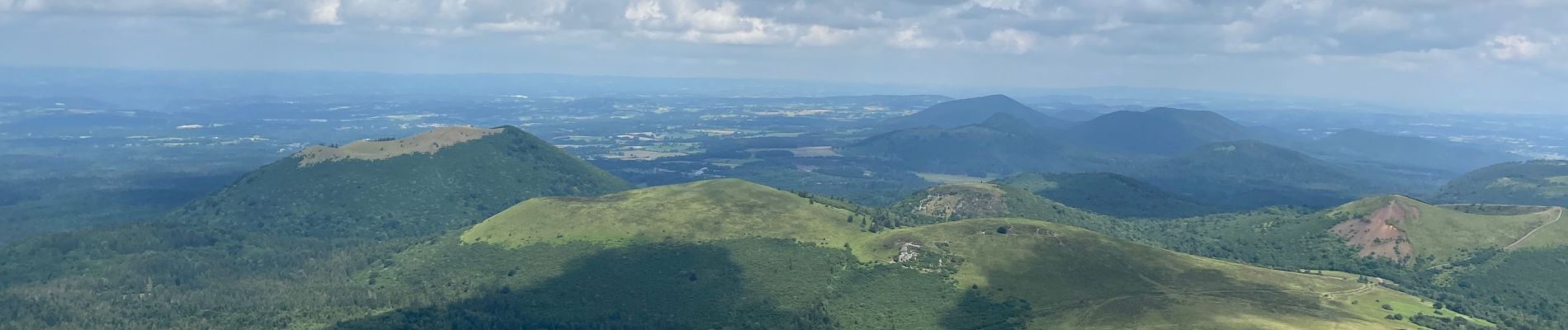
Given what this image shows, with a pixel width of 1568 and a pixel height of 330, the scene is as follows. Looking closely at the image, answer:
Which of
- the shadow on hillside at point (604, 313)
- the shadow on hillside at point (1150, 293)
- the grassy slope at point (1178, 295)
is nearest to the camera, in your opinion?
the grassy slope at point (1178, 295)

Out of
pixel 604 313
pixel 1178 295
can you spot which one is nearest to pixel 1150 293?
pixel 1178 295

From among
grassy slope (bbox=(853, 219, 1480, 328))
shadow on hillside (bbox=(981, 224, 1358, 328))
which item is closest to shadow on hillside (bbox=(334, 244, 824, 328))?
grassy slope (bbox=(853, 219, 1480, 328))

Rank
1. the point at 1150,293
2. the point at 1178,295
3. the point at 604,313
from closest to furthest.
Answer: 1. the point at 1178,295
2. the point at 1150,293
3. the point at 604,313

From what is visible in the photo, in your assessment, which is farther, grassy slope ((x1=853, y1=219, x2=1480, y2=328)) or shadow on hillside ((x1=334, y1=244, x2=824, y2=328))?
shadow on hillside ((x1=334, y1=244, x2=824, y2=328))

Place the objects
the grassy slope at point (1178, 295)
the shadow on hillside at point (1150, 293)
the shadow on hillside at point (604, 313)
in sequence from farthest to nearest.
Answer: the shadow on hillside at point (604, 313), the shadow on hillside at point (1150, 293), the grassy slope at point (1178, 295)

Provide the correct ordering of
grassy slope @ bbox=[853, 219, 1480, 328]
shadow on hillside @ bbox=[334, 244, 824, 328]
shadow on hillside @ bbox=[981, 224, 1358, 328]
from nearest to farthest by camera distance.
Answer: grassy slope @ bbox=[853, 219, 1480, 328] < shadow on hillside @ bbox=[981, 224, 1358, 328] < shadow on hillside @ bbox=[334, 244, 824, 328]

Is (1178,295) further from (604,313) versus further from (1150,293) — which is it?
(604,313)

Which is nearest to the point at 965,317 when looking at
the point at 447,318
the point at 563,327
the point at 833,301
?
the point at 833,301

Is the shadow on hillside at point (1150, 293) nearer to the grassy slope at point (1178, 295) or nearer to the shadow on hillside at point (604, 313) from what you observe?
the grassy slope at point (1178, 295)

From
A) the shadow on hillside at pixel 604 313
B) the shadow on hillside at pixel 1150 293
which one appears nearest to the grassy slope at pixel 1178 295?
the shadow on hillside at pixel 1150 293

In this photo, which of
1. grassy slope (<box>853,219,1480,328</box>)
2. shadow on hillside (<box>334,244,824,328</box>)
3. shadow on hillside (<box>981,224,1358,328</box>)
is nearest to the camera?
grassy slope (<box>853,219,1480,328</box>)

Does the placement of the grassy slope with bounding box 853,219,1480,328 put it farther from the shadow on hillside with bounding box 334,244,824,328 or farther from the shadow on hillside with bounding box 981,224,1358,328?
the shadow on hillside with bounding box 334,244,824,328
